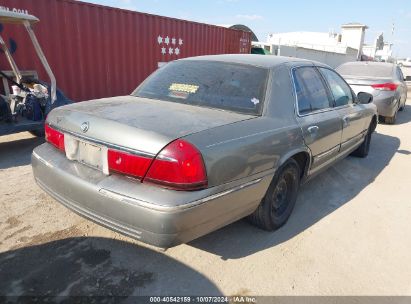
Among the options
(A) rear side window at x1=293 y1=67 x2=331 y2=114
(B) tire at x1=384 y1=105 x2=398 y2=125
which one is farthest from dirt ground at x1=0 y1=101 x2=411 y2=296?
(B) tire at x1=384 y1=105 x2=398 y2=125

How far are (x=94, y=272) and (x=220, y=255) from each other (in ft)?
3.16

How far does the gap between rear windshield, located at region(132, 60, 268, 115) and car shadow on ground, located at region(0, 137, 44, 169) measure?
2.31m

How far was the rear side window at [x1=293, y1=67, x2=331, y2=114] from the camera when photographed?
3.26 meters

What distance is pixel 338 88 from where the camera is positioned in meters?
4.20

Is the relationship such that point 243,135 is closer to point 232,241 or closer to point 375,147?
point 232,241

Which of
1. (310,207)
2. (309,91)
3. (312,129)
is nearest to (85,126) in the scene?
(312,129)

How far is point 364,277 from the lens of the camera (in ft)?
8.59

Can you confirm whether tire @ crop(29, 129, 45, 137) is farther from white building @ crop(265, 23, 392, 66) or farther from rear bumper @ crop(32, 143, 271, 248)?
white building @ crop(265, 23, 392, 66)

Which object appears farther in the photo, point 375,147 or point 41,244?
point 375,147

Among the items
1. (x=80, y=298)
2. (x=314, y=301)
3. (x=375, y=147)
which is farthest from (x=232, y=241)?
(x=375, y=147)

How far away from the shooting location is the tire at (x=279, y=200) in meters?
2.92

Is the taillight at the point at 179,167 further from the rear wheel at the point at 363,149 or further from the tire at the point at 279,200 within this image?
the rear wheel at the point at 363,149

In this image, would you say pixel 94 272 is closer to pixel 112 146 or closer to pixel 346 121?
pixel 112 146

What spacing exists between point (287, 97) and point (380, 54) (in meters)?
66.0
